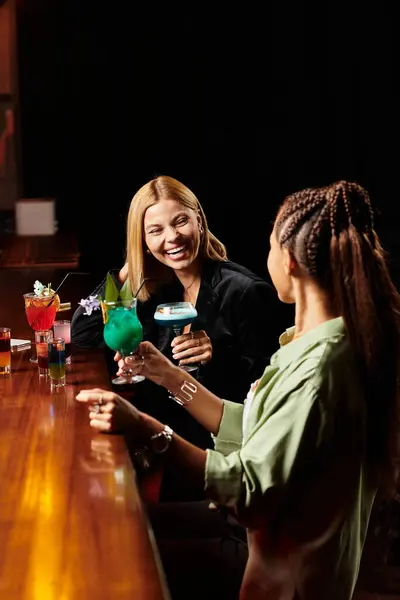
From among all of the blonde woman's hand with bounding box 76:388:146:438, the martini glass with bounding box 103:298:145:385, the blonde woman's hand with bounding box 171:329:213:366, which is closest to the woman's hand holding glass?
the blonde woman's hand with bounding box 76:388:146:438

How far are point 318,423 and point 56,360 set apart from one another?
1.13 meters

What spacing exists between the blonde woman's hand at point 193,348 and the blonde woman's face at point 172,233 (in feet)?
1.07

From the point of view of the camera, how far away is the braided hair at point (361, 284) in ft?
5.55

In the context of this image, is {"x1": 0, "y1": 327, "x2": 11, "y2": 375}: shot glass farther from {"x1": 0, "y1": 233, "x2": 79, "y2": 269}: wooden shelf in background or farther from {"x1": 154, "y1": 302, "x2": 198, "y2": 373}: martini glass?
{"x1": 0, "y1": 233, "x2": 79, "y2": 269}: wooden shelf in background

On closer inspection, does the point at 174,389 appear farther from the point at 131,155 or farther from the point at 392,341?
the point at 131,155

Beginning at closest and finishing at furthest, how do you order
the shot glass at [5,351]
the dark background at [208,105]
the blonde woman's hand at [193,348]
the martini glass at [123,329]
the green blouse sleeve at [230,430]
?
the green blouse sleeve at [230,430]
the martini glass at [123,329]
the shot glass at [5,351]
the blonde woman's hand at [193,348]
the dark background at [208,105]

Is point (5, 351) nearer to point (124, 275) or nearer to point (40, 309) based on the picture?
point (40, 309)

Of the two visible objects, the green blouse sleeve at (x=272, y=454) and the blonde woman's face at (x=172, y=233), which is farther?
the blonde woman's face at (x=172, y=233)

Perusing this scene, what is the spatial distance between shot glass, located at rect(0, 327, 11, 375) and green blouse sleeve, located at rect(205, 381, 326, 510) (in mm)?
1219

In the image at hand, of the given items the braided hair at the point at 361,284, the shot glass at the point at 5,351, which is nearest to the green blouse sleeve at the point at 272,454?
the braided hair at the point at 361,284

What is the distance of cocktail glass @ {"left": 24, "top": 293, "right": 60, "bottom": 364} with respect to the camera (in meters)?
2.97

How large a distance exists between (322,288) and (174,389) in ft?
2.49

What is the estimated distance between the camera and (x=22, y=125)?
615cm

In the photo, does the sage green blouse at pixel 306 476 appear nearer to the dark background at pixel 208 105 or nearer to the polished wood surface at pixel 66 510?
the polished wood surface at pixel 66 510
